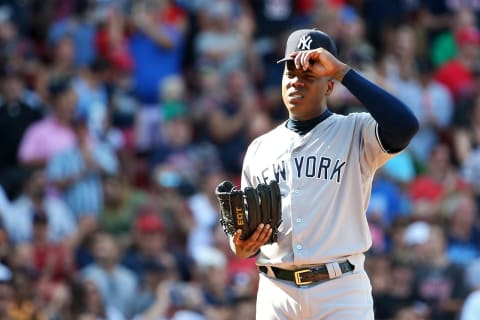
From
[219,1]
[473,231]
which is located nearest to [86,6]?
[219,1]

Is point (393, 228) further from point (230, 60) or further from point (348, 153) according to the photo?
point (348, 153)

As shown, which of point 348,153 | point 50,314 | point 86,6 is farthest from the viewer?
point 86,6

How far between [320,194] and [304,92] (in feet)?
1.65

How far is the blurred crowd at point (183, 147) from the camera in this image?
9422 millimetres

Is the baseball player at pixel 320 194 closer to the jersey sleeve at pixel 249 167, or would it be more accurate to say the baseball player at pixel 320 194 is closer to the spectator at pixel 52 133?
the jersey sleeve at pixel 249 167

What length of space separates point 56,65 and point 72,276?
2818mm

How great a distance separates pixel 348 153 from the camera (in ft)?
17.0

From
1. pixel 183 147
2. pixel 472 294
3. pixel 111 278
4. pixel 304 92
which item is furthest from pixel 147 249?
pixel 304 92

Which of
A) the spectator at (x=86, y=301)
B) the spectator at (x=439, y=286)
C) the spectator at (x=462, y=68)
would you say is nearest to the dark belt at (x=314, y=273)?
the spectator at (x=86, y=301)

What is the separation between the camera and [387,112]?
4879mm

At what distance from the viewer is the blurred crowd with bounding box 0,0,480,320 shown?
942 centimetres

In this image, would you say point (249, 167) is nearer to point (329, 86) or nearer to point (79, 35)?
point (329, 86)

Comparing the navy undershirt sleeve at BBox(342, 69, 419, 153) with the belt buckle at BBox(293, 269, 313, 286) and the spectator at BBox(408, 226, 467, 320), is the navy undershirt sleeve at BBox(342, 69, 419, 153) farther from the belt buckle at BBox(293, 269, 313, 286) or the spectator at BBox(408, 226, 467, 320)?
the spectator at BBox(408, 226, 467, 320)

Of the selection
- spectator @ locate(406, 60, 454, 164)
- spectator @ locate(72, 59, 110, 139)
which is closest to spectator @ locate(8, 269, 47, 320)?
spectator @ locate(72, 59, 110, 139)
